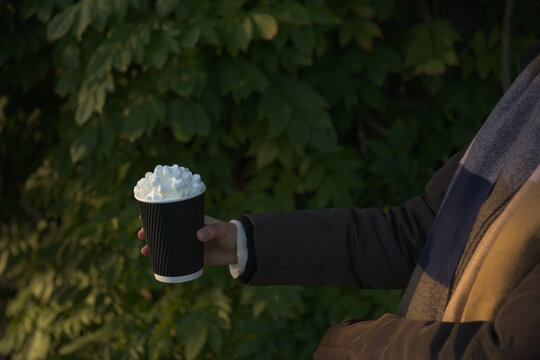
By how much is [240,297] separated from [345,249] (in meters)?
1.06

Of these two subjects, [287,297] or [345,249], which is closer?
[345,249]

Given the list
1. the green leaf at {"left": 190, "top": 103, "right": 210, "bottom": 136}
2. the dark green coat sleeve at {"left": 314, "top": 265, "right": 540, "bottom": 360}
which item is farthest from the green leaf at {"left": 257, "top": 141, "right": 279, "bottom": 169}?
the dark green coat sleeve at {"left": 314, "top": 265, "right": 540, "bottom": 360}

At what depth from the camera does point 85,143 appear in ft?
6.38

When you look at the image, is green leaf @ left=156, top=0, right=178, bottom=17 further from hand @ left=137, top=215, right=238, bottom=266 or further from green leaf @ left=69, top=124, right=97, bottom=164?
hand @ left=137, top=215, right=238, bottom=266

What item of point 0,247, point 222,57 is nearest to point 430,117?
point 222,57

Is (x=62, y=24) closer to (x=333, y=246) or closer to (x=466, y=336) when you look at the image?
(x=333, y=246)

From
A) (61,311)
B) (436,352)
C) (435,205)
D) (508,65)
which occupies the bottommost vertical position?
(61,311)

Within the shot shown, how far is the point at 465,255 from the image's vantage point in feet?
3.00

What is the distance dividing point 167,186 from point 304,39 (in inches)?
38.6

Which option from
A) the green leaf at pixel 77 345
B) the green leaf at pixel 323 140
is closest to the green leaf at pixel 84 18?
the green leaf at pixel 323 140

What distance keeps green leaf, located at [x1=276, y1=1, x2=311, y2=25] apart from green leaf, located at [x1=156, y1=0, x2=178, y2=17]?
33 cm

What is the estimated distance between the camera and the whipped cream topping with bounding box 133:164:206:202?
1.07m

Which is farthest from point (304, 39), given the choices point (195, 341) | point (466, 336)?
point (466, 336)

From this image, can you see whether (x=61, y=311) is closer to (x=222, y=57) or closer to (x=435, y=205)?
(x=222, y=57)
